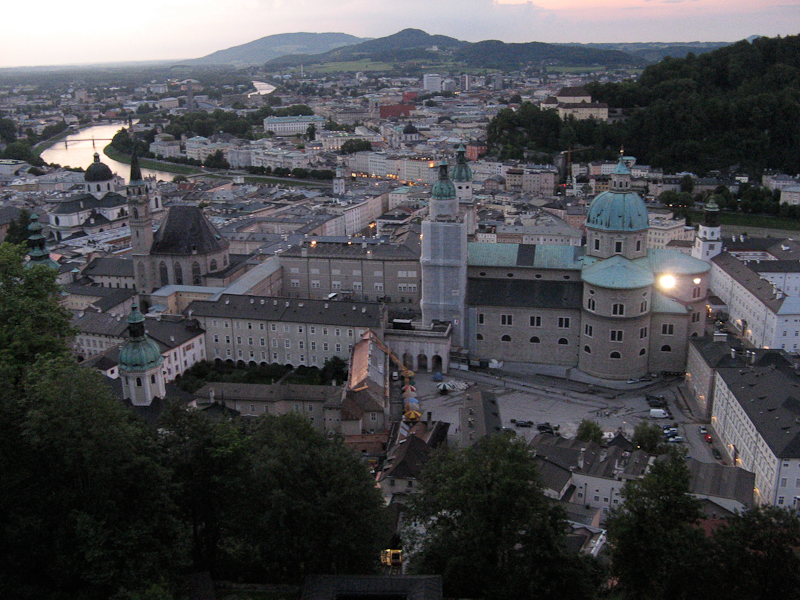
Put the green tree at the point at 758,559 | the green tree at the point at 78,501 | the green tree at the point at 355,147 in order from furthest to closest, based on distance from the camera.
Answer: the green tree at the point at 355,147 → the green tree at the point at 758,559 → the green tree at the point at 78,501

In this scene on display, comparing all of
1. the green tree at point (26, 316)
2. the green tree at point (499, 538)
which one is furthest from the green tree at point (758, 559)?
the green tree at point (26, 316)

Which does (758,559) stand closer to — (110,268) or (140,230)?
(140,230)

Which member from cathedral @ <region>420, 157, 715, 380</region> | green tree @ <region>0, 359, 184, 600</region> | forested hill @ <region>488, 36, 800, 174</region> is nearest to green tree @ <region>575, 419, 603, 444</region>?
cathedral @ <region>420, 157, 715, 380</region>

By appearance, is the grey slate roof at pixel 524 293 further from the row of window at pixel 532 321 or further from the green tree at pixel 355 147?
the green tree at pixel 355 147

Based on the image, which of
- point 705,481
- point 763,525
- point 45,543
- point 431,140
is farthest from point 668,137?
point 45,543

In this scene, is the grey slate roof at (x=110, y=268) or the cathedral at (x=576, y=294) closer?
the cathedral at (x=576, y=294)

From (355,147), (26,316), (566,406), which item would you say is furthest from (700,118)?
(26,316)
